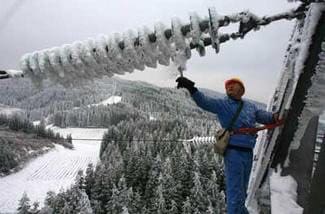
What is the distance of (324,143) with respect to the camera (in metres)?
Result: 2.53

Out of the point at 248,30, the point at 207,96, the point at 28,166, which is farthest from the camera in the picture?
the point at 28,166

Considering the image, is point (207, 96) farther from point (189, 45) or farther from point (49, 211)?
point (49, 211)

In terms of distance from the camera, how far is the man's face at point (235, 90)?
178 inches

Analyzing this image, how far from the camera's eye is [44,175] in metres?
132

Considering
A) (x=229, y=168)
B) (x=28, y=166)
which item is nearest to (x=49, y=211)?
(x=229, y=168)

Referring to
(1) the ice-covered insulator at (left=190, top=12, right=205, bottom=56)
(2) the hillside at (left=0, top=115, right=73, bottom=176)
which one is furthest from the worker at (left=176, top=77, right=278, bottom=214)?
(2) the hillside at (left=0, top=115, right=73, bottom=176)

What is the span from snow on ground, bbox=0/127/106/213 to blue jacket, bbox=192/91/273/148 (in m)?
97.0

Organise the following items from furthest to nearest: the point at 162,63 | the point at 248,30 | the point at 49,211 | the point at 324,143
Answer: the point at 49,211 < the point at 162,63 < the point at 248,30 < the point at 324,143

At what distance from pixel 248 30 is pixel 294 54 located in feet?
1.41

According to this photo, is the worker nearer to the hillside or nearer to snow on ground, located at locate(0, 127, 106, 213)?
snow on ground, located at locate(0, 127, 106, 213)

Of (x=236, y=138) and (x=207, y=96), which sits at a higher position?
(x=207, y=96)

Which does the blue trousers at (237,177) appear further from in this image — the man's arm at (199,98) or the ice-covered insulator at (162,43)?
the ice-covered insulator at (162,43)

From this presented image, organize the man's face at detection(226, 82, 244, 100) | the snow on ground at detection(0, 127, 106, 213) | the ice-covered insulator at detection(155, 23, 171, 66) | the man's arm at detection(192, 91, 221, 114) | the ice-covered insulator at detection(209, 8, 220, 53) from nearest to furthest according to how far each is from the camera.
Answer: the ice-covered insulator at detection(209, 8, 220, 53) < the ice-covered insulator at detection(155, 23, 171, 66) < the man's arm at detection(192, 91, 221, 114) < the man's face at detection(226, 82, 244, 100) < the snow on ground at detection(0, 127, 106, 213)

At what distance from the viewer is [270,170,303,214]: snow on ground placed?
294cm
